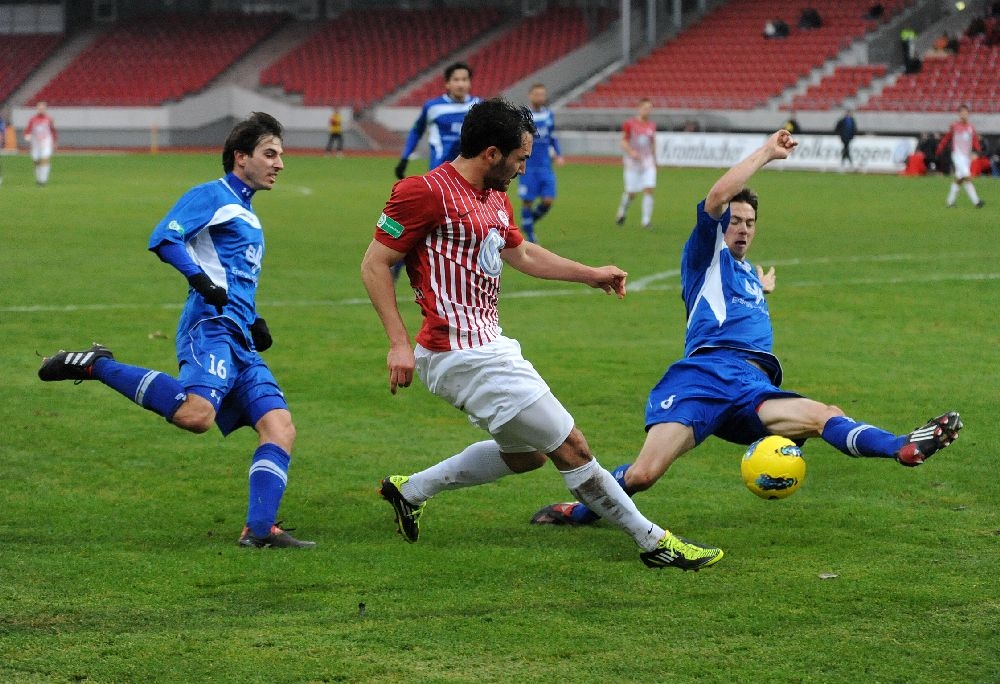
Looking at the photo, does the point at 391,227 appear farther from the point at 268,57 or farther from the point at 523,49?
the point at 268,57

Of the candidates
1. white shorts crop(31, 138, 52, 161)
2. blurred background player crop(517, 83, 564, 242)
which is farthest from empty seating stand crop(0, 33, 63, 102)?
blurred background player crop(517, 83, 564, 242)

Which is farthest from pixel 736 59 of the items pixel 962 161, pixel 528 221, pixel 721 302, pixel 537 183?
pixel 721 302

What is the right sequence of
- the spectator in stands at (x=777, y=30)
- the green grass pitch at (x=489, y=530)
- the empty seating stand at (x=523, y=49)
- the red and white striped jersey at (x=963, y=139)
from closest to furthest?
the green grass pitch at (x=489, y=530)
the red and white striped jersey at (x=963, y=139)
the spectator in stands at (x=777, y=30)
the empty seating stand at (x=523, y=49)

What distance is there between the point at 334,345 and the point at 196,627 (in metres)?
6.90

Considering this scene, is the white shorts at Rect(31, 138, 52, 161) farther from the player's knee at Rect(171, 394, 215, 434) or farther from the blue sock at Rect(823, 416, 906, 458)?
the blue sock at Rect(823, 416, 906, 458)

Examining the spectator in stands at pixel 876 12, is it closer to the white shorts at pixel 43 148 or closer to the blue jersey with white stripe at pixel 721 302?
the white shorts at pixel 43 148

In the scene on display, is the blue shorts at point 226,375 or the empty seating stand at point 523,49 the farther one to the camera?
the empty seating stand at point 523,49

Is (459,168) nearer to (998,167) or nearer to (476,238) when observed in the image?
(476,238)

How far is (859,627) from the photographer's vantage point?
5.33m

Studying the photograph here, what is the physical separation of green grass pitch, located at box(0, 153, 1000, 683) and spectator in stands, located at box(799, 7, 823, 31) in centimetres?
3501

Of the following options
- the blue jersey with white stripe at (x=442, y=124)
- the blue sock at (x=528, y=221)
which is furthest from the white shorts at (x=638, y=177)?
the blue jersey with white stripe at (x=442, y=124)

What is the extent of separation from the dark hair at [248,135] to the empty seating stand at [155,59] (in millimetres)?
52496

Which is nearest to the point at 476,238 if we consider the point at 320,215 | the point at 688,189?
the point at 320,215

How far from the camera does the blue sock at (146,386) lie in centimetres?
661
